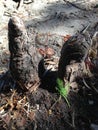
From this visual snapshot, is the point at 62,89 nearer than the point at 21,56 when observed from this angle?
No

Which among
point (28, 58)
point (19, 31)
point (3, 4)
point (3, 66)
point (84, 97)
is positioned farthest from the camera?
point (3, 4)

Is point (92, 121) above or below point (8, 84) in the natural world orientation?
below

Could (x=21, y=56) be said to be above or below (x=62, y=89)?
above

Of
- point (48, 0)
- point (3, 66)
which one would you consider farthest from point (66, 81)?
point (48, 0)

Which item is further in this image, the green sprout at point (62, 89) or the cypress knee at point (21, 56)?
the green sprout at point (62, 89)

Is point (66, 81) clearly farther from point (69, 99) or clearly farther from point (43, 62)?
point (43, 62)

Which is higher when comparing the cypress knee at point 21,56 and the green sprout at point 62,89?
the cypress knee at point 21,56

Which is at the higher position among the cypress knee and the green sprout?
the cypress knee

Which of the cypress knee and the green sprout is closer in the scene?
the cypress knee
